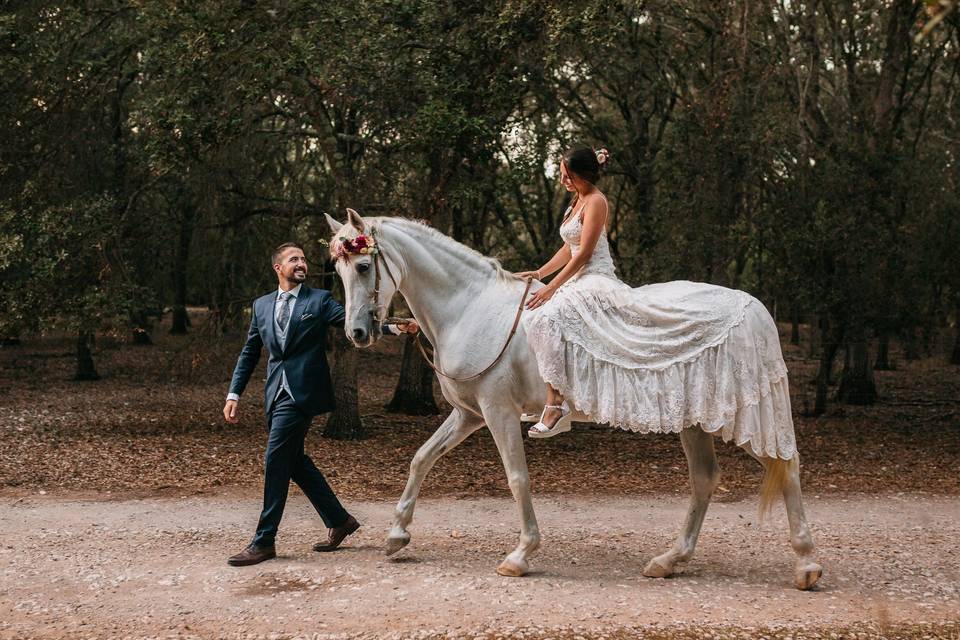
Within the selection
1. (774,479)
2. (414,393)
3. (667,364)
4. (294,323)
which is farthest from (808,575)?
(414,393)

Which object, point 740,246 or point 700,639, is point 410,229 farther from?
point 740,246

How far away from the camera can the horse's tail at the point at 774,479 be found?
5.77m

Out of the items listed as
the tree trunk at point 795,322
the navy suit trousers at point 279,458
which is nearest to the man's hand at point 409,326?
the navy suit trousers at point 279,458

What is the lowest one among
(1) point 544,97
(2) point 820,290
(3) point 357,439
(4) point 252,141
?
(3) point 357,439

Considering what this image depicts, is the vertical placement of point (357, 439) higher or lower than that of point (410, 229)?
lower

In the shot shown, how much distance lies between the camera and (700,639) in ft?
15.4

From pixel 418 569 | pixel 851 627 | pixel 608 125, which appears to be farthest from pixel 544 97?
pixel 851 627

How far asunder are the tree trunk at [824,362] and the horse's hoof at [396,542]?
405 inches

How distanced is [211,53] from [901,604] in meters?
8.70

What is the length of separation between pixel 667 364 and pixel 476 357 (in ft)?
4.28

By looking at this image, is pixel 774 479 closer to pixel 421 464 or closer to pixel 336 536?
pixel 421 464

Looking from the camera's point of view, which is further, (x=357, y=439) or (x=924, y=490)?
(x=357, y=439)

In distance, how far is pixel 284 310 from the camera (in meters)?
6.34

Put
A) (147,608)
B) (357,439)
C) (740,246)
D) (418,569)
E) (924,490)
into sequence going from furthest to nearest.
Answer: (740,246) → (357,439) → (924,490) → (418,569) → (147,608)
